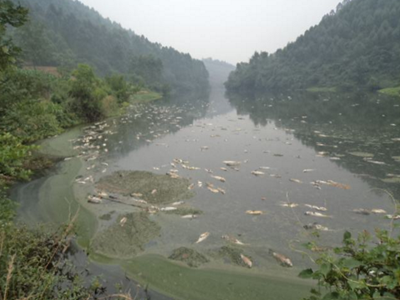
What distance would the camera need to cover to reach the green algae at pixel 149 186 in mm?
10734

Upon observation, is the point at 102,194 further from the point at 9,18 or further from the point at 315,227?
the point at 315,227

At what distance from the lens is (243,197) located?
1086 cm

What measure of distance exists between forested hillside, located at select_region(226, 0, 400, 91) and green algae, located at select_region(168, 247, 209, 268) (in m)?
77.6

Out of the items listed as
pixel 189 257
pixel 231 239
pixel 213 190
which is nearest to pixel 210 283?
pixel 189 257

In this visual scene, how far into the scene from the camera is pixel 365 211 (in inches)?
371

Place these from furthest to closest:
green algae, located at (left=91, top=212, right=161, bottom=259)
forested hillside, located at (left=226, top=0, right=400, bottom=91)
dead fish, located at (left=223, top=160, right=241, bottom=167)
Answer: forested hillside, located at (left=226, top=0, right=400, bottom=91) → dead fish, located at (left=223, top=160, right=241, bottom=167) → green algae, located at (left=91, top=212, right=161, bottom=259)

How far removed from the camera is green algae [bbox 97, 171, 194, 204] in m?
10.7

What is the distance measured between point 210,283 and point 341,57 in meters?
119

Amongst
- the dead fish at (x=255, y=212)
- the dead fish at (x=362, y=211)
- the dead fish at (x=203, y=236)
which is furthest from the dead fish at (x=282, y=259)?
the dead fish at (x=362, y=211)

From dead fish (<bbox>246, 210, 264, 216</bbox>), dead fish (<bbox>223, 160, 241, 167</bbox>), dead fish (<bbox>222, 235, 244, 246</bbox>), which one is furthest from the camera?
dead fish (<bbox>223, 160, 241, 167</bbox>)

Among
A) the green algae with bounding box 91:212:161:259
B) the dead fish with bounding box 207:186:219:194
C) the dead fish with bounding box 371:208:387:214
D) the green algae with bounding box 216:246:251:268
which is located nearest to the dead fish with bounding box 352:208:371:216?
the dead fish with bounding box 371:208:387:214

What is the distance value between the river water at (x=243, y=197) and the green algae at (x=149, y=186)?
607 millimetres

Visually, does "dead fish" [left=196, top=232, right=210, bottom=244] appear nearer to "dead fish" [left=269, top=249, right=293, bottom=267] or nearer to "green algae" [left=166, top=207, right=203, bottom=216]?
"green algae" [left=166, top=207, right=203, bottom=216]

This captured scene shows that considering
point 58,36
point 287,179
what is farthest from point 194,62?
point 287,179
